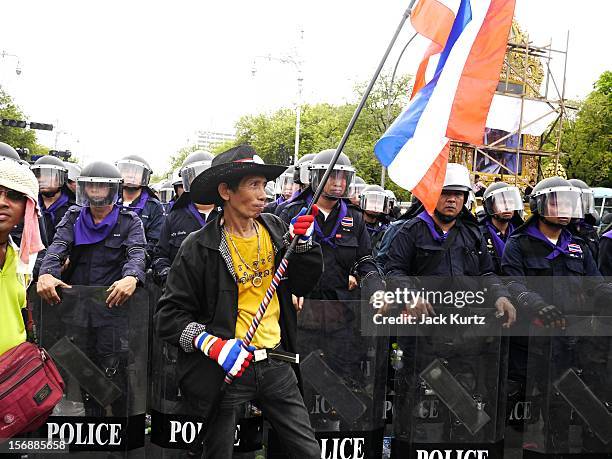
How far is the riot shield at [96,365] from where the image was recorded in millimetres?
4859

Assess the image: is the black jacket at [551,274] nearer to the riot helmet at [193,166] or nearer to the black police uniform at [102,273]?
the black police uniform at [102,273]

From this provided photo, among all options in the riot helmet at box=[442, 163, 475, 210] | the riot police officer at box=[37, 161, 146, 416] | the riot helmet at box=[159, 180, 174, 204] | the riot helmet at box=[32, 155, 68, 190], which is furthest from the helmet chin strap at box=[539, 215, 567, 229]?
the riot helmet at box=[159, 180, 174, 204]

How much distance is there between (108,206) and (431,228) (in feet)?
8.53

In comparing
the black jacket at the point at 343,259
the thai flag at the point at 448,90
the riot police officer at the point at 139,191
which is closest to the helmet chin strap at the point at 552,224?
the black jacket at the point at 343,259

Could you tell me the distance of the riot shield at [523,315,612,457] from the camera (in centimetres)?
502

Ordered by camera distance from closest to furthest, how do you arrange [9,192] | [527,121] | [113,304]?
[9,192], [113,304], [527,121]

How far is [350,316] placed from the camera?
16.3 feet

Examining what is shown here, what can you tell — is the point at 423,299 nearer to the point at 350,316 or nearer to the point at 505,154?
the point at 350,316

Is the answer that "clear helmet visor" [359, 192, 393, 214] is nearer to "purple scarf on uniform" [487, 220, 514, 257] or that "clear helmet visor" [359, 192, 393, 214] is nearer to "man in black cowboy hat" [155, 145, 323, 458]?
"purple scarf on uniform" [487, 220, 514, 257]

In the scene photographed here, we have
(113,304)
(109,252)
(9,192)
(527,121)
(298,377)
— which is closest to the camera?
(9,192)

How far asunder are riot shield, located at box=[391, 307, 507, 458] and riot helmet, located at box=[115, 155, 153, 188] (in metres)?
4.02

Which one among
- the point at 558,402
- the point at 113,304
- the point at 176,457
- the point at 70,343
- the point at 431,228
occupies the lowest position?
the point at 176,457

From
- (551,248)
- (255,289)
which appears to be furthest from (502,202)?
(255,289)

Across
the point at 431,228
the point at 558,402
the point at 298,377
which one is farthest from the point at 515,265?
the point at 298,377
